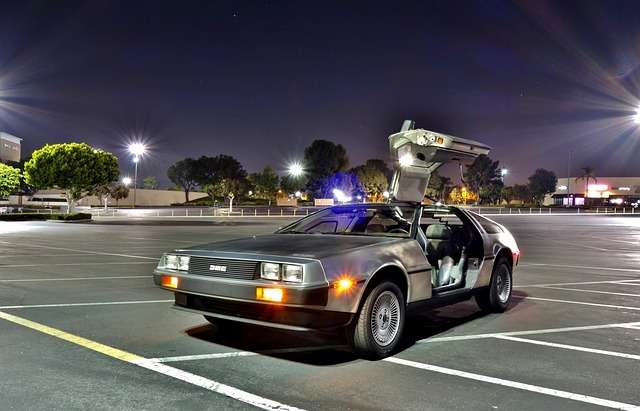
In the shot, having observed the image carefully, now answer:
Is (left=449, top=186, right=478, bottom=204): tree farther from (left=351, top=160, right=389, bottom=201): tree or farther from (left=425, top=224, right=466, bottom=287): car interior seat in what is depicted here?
(left=425, top=224, right=466, bottom=287): car interior seat

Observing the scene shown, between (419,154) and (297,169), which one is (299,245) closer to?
(419,154)

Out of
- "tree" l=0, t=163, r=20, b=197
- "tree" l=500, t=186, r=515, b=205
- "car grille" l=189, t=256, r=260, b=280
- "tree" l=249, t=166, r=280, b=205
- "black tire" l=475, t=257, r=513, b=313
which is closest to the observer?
"car grille" l=189, t=256, r=260, b=280

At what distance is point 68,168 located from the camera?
4303cm

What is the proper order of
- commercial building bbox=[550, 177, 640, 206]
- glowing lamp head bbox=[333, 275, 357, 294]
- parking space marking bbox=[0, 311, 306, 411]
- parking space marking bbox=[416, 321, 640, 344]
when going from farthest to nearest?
1. commercial building bbox=[550, 177, 640, 206]
2. parking space marking bbox=[416, 321, 640, 344]
3. glowing lamp head bbox=[333, 275, 357, 294]
4. parking space marking bbox=[0, 311, 306, 411]

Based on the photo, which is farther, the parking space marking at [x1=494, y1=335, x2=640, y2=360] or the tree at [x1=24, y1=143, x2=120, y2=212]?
the tree at [x1=24, y1=143, x2=120, y2=212]

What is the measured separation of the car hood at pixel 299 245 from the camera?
5.07 metres

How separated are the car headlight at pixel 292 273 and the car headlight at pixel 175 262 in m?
1.19

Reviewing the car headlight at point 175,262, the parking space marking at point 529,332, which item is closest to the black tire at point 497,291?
the parking space marking at point 529,332

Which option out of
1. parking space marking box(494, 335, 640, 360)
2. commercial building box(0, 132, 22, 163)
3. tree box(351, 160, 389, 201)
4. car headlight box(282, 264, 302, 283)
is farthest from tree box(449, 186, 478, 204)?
car headlight box(282, 264, 302, 283)

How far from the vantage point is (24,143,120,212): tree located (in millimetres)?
43125

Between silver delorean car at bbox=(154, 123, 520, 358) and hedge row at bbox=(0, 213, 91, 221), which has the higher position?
silver delorean car at bbox=(154, 123, 520, 358)

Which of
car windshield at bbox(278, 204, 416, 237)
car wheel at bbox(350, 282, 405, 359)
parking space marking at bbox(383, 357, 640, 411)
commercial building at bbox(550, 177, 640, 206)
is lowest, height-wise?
parking space marking at bbox(383, 357, 640, 411)

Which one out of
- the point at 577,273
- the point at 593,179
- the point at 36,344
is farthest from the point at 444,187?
the point at 36,344

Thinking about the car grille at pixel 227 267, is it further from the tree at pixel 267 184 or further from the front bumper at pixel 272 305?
the tree at pixel 267 184
